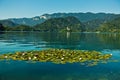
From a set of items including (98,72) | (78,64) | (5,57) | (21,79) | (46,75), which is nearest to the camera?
(21,79)

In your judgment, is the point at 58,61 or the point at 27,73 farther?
the point at 58,61

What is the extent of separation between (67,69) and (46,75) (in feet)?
7.86

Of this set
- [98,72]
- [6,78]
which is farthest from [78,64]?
[6,78]

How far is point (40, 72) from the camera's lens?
15.9 meters

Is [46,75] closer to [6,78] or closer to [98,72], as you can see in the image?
[6,78]

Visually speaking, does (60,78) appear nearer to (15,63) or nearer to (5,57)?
(15,63)

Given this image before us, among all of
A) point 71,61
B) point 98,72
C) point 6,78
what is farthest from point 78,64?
point 6,78

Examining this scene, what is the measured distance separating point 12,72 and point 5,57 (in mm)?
5999

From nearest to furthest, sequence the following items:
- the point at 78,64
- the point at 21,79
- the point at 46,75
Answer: the point at 21,79 → the point at 46,75 → the point at 78,64

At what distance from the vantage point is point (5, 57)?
70.5 feet

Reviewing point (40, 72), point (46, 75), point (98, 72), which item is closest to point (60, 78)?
point (46, 75)

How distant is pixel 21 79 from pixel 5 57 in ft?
27.0

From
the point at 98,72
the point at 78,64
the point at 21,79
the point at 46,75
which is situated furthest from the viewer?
the point at 78,64

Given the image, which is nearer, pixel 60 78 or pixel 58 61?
pixel 60 78
